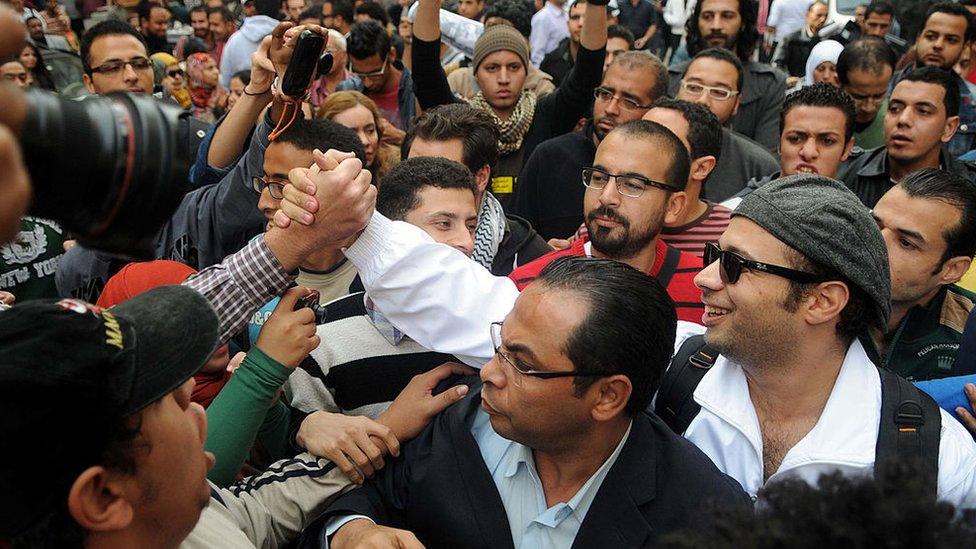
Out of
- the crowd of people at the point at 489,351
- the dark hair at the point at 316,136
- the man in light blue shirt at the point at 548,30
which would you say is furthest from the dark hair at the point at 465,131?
the man in light blue shirt at the point at 548,30

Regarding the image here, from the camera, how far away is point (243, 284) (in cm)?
218

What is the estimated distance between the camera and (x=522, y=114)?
5520 millimetres

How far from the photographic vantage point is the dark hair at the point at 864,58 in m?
5.82

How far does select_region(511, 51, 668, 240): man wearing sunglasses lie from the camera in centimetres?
487

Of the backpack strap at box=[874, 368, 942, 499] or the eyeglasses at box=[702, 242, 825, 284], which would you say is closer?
the backpack strap at box=[874, 368, 942, 499]

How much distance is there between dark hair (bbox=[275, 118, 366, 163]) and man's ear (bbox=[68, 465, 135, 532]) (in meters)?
2.08

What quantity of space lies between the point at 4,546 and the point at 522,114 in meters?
4.49

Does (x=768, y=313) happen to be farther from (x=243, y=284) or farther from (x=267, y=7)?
(x=267, y=7)

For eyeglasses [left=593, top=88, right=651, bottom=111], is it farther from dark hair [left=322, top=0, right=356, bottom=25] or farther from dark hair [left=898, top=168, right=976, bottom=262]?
dark hair [left=322, top=0, right=356, bottom=25]

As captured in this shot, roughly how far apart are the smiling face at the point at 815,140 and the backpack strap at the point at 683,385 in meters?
2.32

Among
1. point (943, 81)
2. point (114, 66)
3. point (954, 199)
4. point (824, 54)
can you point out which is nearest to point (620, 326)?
point (954, 199)

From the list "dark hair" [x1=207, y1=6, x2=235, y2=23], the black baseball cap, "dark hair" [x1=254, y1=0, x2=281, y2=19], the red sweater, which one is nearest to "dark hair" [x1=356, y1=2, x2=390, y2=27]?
"dark hair" [x1=254, y1=0, x2=281, y2=19]

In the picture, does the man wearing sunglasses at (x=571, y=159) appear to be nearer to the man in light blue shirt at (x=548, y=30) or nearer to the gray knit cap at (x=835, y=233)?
the gray knit cap at (x=835, y=233)

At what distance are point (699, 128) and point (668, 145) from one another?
694 millimetres
